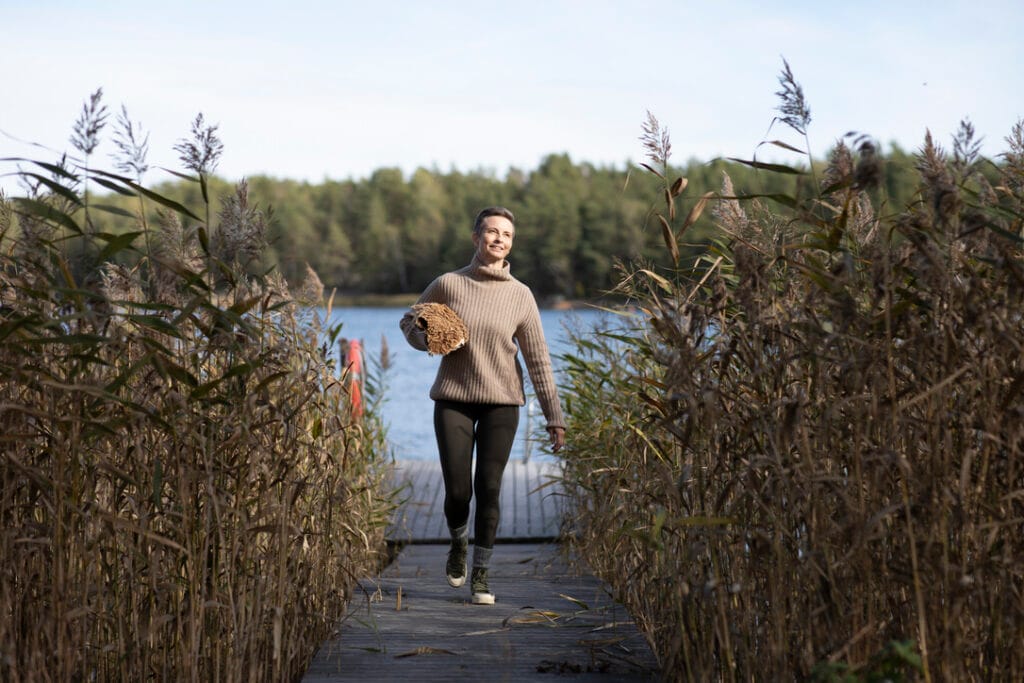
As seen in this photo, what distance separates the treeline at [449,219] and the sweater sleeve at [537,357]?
37.8 m

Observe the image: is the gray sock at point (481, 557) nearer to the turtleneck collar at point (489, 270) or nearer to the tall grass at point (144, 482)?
the turtleneck collar at point (489, 270)

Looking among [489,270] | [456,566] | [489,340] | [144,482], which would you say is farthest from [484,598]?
[144,482]

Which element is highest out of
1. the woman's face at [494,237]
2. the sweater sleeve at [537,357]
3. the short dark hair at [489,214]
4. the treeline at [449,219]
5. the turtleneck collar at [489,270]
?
the treeline at [449,219]

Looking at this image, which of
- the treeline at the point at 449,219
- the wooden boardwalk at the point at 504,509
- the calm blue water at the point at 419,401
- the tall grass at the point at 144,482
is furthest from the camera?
the treeline at the point at 449,219

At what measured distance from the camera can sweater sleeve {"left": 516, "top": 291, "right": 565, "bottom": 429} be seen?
5.13m

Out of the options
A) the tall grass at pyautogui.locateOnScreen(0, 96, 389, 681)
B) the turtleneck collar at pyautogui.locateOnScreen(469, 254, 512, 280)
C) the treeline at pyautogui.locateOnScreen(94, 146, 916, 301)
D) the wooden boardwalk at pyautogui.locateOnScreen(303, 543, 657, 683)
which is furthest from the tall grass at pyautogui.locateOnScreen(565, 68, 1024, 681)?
the treeline at pyautogui.locateOnScreen(94, 146, 916, 301)

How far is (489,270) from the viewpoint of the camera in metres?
5.06

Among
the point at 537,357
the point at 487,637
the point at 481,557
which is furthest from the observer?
the point at 537,357

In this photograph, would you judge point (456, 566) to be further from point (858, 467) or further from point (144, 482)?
point (858, 467)

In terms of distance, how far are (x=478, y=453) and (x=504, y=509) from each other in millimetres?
3383

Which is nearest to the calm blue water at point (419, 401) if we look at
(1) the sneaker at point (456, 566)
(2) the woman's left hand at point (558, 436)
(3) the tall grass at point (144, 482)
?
(1) the sneaker at point (456, 566)

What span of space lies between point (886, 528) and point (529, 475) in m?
7.27

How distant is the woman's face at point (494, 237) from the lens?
5.01 metres

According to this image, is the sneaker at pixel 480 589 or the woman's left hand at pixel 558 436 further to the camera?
the woman's left hand at pixel 558 436
